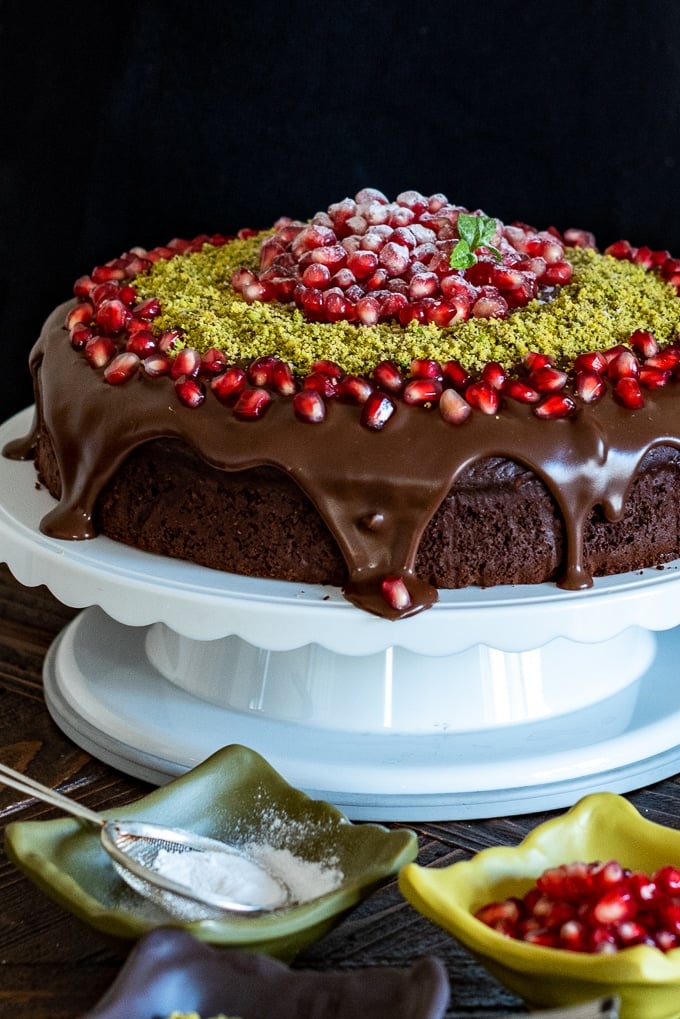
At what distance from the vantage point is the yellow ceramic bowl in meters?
1.28

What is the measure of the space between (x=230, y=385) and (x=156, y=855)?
24.8 inches

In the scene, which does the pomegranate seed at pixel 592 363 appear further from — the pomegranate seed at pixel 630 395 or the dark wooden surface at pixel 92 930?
the dark wooden surface at pixel 92 930

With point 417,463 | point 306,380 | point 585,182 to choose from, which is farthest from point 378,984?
point 585,182

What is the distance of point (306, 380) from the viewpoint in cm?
178

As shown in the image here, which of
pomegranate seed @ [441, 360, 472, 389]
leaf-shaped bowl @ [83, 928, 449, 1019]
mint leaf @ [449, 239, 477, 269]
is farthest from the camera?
mint leaf @ [449, 239, 477, 269]

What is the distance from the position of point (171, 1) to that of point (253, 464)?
73.5 inches

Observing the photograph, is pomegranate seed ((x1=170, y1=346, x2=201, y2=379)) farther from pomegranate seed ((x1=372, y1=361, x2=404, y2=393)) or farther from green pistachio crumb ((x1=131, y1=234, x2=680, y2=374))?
pomegranate seed ((x1=372, y1=361, x2=404, y2=393))

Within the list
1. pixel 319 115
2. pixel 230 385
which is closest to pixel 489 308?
pixel 230 385

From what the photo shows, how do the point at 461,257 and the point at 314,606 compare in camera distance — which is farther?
the point at 461,257

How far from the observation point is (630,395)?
1.79 metres

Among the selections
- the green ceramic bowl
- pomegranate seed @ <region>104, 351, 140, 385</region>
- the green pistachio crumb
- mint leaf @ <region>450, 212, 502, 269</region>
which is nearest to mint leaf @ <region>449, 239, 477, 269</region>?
mint leaf @ <region>450, 212, 502, 269</region>

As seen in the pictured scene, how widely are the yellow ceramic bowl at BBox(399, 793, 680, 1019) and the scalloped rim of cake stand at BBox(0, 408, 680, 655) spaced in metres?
0.25

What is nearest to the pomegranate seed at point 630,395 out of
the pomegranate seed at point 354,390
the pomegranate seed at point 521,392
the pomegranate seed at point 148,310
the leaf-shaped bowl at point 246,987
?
the pomegranate seed at point 521,392

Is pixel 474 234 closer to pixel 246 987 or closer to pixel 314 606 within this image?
pixel 314 606
